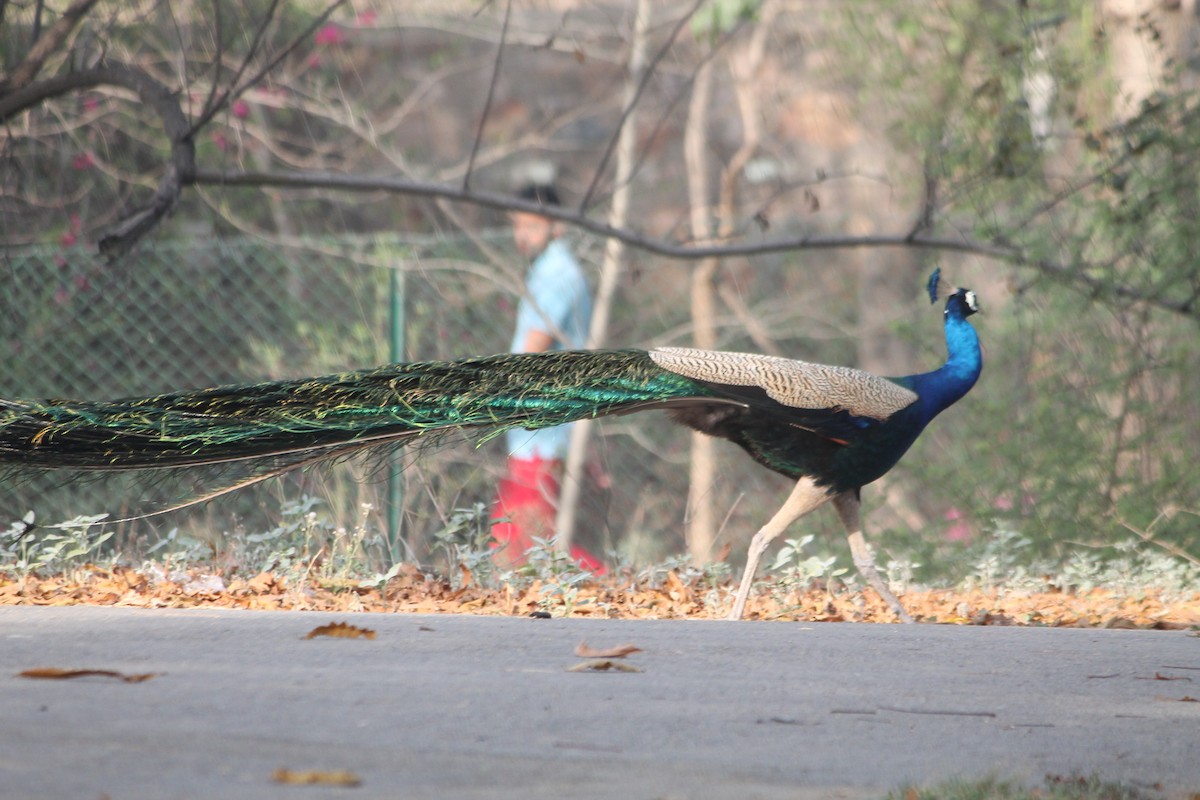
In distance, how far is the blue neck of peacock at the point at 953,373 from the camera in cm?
577

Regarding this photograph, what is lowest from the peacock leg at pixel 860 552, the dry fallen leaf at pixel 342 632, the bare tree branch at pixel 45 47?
the dry fallen leaf at pixel 342 632

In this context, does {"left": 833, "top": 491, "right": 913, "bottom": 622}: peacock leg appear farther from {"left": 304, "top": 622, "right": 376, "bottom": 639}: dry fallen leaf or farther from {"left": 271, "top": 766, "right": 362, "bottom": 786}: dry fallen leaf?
{"left": 271, "top": 766, "right": 362, "bottom": 786}: dry fallen leaf

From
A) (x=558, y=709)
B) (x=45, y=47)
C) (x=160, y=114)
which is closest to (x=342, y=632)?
(x=558, y=709)

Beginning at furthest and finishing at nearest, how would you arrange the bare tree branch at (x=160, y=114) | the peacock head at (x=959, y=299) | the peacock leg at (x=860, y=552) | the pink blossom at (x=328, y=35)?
the pink blossom at (x=328, y=35)
the bare tree branch at (x=160, y=114)
the peacock head at (x=959, y=299)
the peacock leg at (x=860, y=552)

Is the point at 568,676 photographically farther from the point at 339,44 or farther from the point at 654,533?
the point at 339,44

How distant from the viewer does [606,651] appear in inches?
162

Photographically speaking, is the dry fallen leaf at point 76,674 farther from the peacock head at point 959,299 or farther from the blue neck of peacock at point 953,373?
the peacock head at point 959,299

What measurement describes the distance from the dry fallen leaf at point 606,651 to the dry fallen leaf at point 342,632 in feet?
2.04

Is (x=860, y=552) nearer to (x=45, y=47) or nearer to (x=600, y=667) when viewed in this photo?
(x=600, y=667)

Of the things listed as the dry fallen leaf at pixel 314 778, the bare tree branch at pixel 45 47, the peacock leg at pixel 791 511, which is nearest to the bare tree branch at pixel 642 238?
the bare tree branch at pixel 45 47

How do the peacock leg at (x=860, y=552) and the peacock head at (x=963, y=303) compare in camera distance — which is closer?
the peacock leg at (x=860, y=552)

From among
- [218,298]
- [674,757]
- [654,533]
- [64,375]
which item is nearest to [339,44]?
[218,298]

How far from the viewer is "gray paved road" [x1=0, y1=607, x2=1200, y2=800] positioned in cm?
285

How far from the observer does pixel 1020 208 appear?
8094mm
